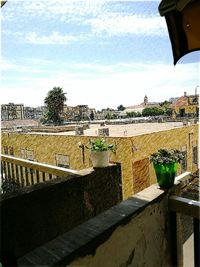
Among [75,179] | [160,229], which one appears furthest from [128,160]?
[160,229]

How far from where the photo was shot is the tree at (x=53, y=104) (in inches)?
1462

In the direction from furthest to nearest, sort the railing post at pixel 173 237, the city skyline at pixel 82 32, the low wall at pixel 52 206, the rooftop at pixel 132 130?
the rooftop at pixel 132 130, the city skyline at pixel 82 32, the low wall at pixel 52 206, the railing post at pixel 173 237

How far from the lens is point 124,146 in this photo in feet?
32.2

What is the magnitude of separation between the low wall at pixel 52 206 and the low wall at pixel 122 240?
67cm

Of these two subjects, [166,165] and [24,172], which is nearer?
[166,165]

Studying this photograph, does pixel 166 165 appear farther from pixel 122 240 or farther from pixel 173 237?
pixel 122 240

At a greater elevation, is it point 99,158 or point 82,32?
point 82,32

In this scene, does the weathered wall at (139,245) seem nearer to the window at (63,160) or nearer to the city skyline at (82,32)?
the city skyline at (82,32)

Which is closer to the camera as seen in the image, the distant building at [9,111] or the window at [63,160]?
the distant building at [9,111]

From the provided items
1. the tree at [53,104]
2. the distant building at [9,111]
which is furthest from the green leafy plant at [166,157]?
the tree at [53,104]

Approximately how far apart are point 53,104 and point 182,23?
120 feet

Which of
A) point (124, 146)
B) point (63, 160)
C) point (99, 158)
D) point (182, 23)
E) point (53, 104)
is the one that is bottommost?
point (63, 160)

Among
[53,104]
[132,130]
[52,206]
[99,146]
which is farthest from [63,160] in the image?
[53,104]

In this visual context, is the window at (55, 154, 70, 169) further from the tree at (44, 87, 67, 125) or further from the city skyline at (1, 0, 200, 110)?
the tree at (44, 87, 67, 125)
